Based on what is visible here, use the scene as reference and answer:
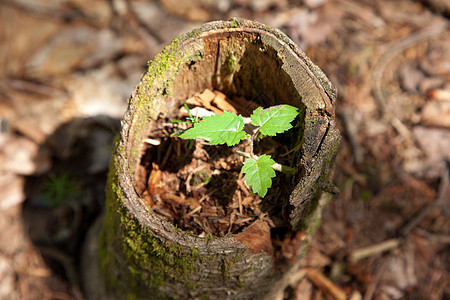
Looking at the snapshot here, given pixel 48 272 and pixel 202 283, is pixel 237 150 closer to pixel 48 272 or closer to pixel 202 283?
pixel 202 283

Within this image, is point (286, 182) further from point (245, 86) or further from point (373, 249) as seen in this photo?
point (373, 249)

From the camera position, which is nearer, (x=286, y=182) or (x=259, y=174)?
(x=259, y=174)

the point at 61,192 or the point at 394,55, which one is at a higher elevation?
the point at 394,55

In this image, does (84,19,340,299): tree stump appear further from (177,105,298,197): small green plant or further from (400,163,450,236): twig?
(400,163,450,236): twig

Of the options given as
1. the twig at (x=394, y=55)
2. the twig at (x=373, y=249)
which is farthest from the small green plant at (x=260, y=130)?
the twig at (x=394, y=55)

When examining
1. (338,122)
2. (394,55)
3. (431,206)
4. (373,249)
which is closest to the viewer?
(373,249)

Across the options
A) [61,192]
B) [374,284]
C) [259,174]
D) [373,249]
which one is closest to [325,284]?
[374,284]

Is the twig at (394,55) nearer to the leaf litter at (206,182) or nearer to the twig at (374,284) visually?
the twig at (374,284)
